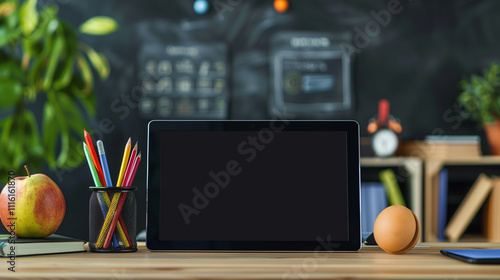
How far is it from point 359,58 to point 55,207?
245 centimetres

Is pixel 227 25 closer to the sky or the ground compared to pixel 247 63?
closer to the sky

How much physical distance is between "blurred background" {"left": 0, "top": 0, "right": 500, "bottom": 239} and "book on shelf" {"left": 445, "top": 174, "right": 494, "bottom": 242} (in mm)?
421

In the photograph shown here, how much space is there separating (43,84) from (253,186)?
2.12 metres

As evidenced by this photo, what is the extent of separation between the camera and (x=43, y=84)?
113 inches

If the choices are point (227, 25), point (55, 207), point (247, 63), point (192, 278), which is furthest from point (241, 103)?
point (192, 278)

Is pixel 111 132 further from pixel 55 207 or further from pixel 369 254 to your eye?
pixel 369 254

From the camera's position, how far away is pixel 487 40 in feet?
10.7

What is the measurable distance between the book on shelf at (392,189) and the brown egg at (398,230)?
6.12 feet

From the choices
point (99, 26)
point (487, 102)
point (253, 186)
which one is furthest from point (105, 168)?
point (487, 102)

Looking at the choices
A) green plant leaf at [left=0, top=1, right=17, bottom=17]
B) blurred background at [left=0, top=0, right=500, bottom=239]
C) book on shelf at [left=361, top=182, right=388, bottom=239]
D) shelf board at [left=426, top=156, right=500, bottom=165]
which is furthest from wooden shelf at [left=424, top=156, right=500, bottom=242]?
green plant leaf at [left=0, top=1, right=17, bottom=17]

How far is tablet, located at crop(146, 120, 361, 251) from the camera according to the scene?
1062 mm

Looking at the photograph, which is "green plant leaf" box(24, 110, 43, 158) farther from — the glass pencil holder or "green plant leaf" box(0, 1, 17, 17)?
the glass pencil holder

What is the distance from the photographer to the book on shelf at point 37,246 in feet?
3.23

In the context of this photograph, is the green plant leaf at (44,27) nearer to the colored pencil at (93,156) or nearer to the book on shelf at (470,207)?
the colored pencil at (93,156)
